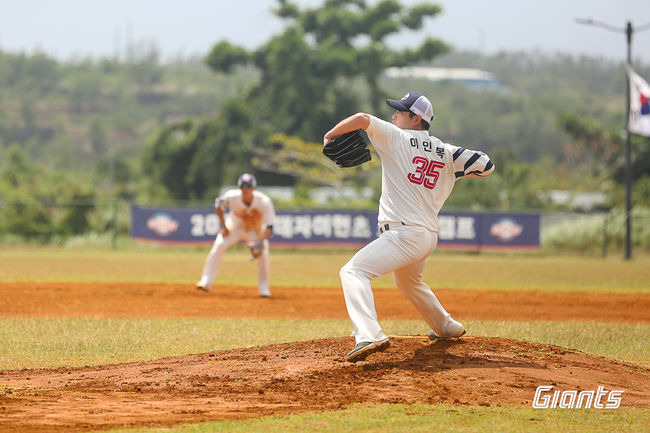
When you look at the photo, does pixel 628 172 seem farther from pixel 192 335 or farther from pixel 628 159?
pixel 192 335

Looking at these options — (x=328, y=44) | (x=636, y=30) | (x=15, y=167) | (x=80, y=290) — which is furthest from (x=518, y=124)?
(x=80, y=290)

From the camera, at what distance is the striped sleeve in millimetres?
7438

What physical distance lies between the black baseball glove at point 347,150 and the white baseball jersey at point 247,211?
25.4ft

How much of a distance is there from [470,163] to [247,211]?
834 cm

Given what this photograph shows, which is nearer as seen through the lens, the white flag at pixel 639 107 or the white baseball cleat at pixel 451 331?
the white baseball cleat at pixel 451 331

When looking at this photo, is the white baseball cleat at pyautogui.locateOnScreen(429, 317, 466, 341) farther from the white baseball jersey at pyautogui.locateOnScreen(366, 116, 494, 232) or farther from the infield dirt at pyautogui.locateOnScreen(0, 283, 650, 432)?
the white baseball jersey at pyautogui.locateOnScreen(366, 116, 494, 232)

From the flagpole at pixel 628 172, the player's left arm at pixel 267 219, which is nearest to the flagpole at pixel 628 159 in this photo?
the flagpole at pixel 628 172

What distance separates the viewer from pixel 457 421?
19.2ft

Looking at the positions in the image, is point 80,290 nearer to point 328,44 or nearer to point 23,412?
point 23,412

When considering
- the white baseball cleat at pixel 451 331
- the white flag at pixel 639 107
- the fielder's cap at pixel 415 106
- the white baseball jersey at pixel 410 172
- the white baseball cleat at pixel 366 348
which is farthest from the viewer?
the white flag at pixel 639 107

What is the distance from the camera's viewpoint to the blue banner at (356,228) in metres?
32.2

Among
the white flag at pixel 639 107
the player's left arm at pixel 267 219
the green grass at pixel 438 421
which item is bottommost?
the green grass at pixel 438 421

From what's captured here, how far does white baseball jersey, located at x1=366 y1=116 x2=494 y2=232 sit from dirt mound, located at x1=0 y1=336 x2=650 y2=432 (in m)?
1.27

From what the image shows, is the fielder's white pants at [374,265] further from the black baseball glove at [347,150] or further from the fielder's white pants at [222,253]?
the fielder's white pants at [222,253]
